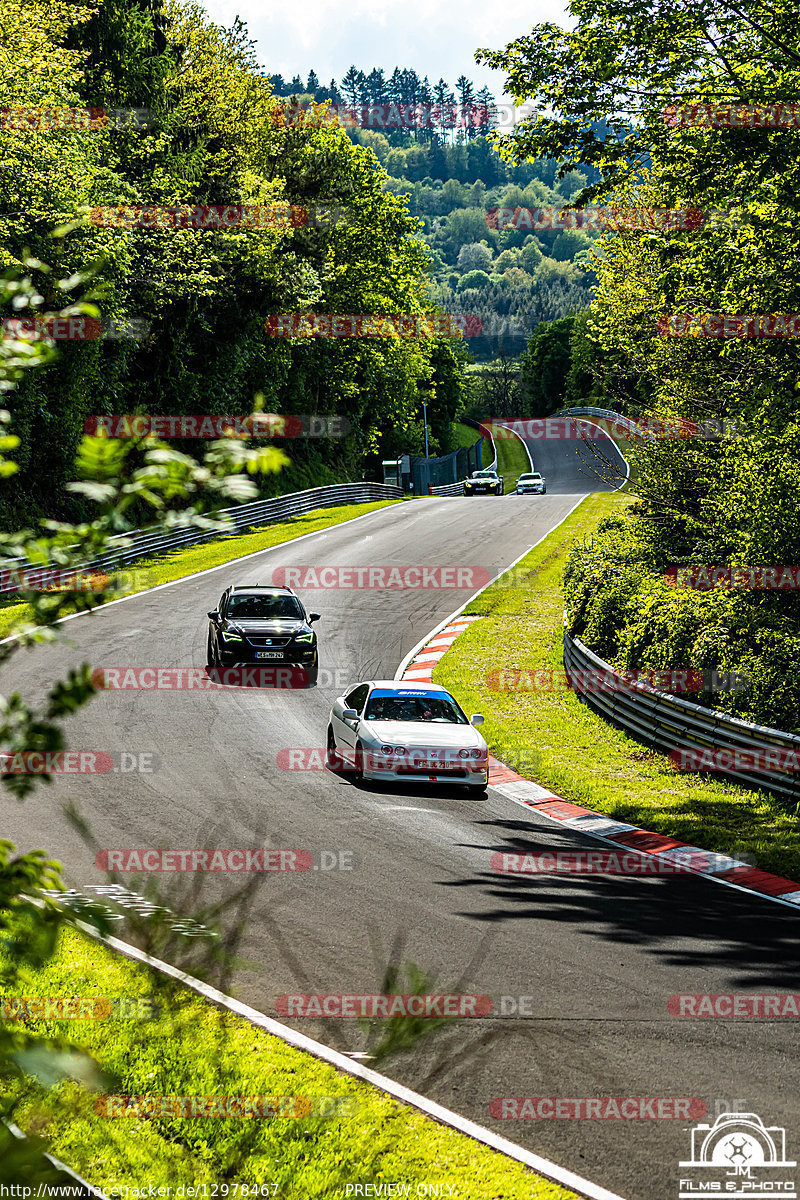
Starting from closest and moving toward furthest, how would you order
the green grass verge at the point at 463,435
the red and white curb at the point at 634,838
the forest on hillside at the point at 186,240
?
the red and white curb at the point at 634,838, the forest on hillside at the point at 186,240, the green grass verge at the point at 463,435

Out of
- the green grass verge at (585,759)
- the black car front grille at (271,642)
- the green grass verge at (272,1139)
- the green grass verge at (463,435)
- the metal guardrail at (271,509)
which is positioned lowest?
the green grass verge at (585,759)

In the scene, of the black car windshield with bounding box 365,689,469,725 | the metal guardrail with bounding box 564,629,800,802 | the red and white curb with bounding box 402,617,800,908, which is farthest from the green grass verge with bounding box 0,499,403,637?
the red and white curb with bounding box 402,617,800,908

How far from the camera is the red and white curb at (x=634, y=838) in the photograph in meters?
11.3

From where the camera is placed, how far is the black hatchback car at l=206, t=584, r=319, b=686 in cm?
2089

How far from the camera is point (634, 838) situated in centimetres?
1317

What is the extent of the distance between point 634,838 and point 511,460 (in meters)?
88.5

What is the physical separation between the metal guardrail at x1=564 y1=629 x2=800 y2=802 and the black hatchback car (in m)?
5.60

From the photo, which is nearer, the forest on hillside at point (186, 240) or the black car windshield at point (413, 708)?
the black car windshield at point (413, 708)

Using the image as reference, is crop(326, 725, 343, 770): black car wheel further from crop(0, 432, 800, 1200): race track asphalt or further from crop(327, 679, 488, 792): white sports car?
crop(0, 432, 800, 1200): race track asphalt

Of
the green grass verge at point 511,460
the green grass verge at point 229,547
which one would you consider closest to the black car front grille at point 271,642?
the green grass verge at point 229,547

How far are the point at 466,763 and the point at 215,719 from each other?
5.59 meters

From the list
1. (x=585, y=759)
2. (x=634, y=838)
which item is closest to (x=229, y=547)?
(x=585, y=759)

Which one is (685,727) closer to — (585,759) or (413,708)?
(585,759)

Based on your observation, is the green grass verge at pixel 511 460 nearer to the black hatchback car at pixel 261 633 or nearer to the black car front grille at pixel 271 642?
the black hatchback car at pixel 261 633
